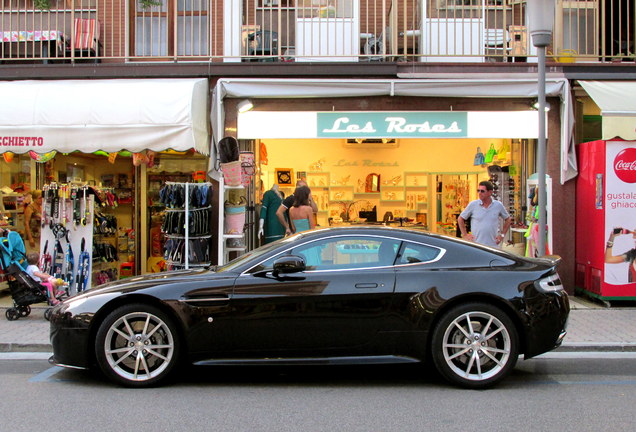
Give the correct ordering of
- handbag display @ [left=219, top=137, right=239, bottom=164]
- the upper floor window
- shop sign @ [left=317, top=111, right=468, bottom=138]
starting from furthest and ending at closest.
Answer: the upper floor window → shop sign @ [left=317, top=111, right=468, bottom=138] → handbag display @ [left=219, top=137, right=239, bottom=164]

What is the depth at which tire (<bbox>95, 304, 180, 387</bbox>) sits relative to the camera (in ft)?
18.4

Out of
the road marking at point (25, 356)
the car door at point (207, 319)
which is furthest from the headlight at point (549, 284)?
the road marking at point (25, 356)

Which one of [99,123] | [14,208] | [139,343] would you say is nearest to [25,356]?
[139,343]

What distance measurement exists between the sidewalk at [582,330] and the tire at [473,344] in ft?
6.43

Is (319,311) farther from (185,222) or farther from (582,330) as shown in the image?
(185,222)

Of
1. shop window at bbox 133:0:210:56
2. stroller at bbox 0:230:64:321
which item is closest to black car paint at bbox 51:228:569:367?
stroller at bbox 0:230:64:321

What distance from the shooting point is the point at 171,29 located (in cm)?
1149

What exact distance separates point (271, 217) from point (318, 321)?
17.0 feet

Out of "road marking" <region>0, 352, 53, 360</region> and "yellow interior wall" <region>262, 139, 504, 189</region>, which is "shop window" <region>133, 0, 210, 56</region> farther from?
"road marking" <region>0, 352, 53, 360</region>

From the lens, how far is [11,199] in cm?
1121

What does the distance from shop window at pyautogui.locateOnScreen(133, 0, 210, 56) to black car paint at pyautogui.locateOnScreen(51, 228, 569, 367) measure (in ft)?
22.5

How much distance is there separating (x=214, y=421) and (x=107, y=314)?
5.10 feet

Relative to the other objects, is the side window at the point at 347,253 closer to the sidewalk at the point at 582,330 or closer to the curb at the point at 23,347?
the sidewalk at the point at 582,330

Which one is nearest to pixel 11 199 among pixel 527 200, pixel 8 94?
pixel 8 94
